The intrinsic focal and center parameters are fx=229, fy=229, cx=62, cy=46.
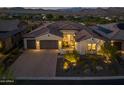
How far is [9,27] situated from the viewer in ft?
89.6

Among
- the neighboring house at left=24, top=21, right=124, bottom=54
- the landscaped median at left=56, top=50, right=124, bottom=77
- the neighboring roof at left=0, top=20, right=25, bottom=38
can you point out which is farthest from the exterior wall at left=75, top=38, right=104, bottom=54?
the neighboring roof at left=0, top=20, right=25, bottom=38

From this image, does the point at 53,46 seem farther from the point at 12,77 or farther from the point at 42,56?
the point at 12,77

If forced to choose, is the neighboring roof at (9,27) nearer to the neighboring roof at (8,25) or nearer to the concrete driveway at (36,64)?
the neighboring roof at (8,25)

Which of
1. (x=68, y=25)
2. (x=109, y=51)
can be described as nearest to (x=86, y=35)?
(x=68, y=25)

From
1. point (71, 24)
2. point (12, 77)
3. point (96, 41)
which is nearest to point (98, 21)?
point (96, 41)

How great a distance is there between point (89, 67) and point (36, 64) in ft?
15.1

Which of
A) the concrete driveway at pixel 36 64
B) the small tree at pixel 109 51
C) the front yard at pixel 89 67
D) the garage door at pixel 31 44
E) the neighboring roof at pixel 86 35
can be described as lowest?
the concrete driveway at pixel 36 64

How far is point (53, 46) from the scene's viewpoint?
2491cm

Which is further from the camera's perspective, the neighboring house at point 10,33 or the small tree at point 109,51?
the neighboring house at point 10,33

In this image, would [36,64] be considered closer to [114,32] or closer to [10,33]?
[10,33]

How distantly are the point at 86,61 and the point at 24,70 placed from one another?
5.51 m

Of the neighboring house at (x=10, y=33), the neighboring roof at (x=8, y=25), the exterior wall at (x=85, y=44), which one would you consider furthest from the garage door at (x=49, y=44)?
the neighboring roof at (x=8, y=25)

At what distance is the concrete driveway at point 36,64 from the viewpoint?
1747 centimetres

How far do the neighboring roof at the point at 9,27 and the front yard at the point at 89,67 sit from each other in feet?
25.9
